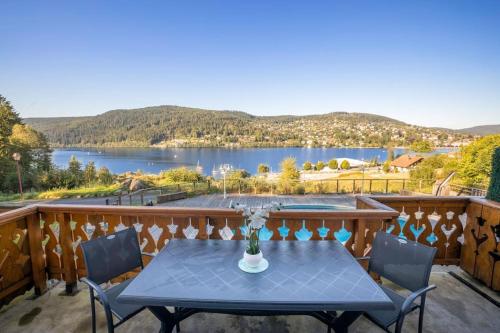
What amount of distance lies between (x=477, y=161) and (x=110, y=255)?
19.4 metres

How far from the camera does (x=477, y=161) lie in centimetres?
1401

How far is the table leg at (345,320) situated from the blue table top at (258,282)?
0.18 metres

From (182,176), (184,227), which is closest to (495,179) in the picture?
(184,227)

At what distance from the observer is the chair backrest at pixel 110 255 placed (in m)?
1.59

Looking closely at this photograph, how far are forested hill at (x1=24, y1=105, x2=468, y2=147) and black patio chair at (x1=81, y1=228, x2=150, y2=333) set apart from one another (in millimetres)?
46054

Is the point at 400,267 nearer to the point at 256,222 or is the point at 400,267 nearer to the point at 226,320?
the point at 256,222

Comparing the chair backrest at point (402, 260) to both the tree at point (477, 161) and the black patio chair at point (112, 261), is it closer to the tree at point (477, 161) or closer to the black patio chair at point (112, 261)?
the black patio chair at point (112, 261)

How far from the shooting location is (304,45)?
14.0 m

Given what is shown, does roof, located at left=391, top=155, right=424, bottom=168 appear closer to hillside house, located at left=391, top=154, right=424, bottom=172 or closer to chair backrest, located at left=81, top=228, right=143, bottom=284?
hillside house, located at left=391, top=154, right=424, bottom=172

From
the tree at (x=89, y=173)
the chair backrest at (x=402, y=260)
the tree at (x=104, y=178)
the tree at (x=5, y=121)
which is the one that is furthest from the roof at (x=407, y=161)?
the tree at (x=5, y=121)

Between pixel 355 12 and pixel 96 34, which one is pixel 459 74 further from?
pixel 96 34

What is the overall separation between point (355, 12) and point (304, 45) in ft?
19.7

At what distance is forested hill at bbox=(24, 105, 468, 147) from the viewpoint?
1815 inches

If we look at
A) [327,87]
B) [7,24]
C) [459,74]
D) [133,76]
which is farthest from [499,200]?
[133,76]
